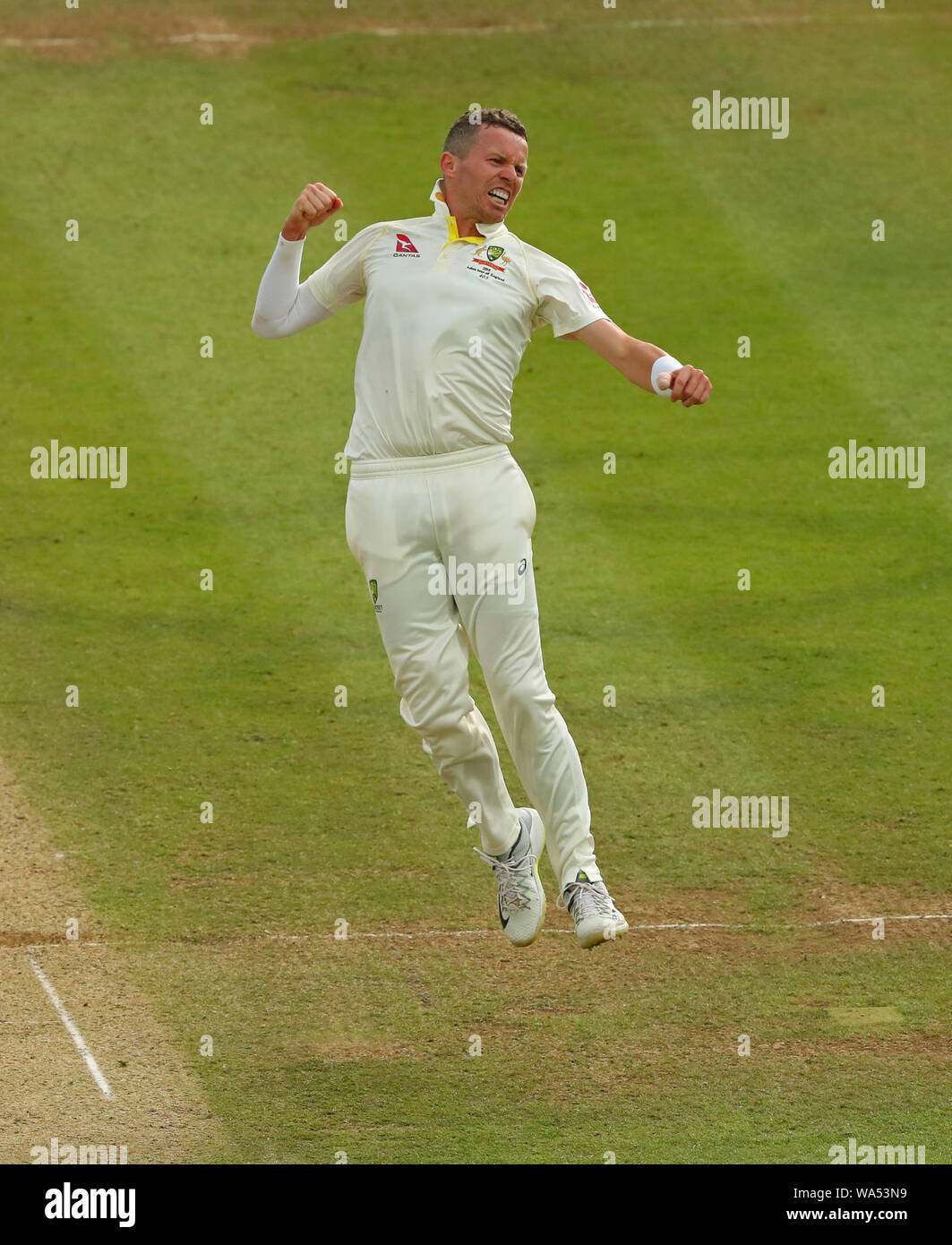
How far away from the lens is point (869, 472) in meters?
16.0

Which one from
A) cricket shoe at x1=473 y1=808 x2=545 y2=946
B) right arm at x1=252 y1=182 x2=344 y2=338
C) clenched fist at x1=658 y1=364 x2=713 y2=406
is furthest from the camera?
cricket shoe at x1=473 y1=808 x2=545 y2=946

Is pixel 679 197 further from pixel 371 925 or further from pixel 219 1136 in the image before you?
pixel 219 1136

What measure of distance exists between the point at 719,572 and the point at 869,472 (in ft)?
6.39

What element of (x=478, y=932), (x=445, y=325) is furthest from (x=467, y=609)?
(x=478, y=932)

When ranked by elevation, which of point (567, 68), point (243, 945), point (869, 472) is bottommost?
point (243, 945)

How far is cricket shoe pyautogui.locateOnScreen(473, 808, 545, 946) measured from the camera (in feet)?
29.1

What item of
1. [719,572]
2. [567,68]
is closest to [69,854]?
[719,572]

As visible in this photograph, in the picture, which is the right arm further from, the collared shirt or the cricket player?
the collared shirt

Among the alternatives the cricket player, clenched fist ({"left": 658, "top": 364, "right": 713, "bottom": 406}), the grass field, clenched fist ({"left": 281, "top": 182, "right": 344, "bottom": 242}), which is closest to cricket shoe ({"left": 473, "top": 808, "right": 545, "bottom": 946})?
the cricket player

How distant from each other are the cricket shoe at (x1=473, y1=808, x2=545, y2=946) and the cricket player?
228mm

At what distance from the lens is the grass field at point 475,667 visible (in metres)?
9.48

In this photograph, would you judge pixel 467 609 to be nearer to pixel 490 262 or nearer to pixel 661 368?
pixel 661 368

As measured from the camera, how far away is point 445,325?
8.28 m

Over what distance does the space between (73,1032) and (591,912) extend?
8.84 feet
